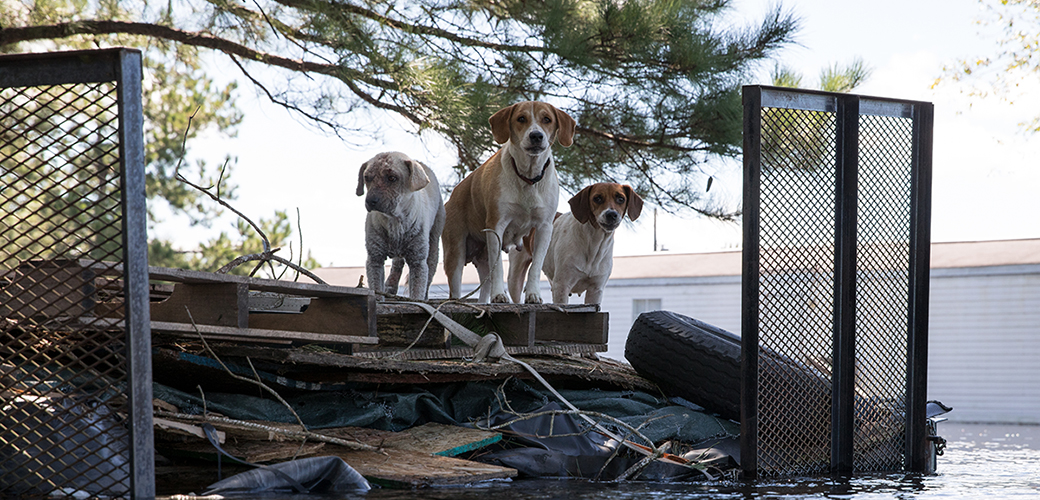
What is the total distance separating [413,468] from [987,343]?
51.1 feet

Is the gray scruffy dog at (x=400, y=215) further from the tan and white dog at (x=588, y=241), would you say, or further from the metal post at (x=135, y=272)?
the metal post at (x=135, y=272)

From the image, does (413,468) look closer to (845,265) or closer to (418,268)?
(418,268)

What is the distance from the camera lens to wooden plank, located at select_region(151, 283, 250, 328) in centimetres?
379

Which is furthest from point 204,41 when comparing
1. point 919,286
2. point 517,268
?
point 919,286

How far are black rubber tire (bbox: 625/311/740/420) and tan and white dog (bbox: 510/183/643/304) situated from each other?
108 centimetres

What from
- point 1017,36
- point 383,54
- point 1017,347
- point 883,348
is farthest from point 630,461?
point 1017,36

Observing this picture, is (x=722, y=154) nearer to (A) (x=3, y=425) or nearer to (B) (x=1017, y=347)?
(A) (x=3, y=425)

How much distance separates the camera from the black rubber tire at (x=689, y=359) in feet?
17.2

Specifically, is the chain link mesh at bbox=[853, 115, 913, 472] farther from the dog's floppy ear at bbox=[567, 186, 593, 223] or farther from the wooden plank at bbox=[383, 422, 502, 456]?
the dog's floppy ear at bbox=[567, 186, 593, 223]

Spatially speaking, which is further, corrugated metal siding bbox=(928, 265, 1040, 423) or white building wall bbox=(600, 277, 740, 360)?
white building wall bbox=(600, 277, 740, 360)

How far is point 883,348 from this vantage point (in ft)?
15.2

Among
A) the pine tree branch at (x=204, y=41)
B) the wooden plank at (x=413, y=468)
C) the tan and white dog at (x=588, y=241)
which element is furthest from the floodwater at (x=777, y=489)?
the pine tree branch at (x=204, y=41)

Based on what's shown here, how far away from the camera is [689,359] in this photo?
5.45 meters

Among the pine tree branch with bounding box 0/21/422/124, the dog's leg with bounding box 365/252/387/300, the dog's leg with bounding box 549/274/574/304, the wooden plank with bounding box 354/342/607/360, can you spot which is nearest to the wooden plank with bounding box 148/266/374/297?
the wooden plank with bounding box 354/342/607/360
